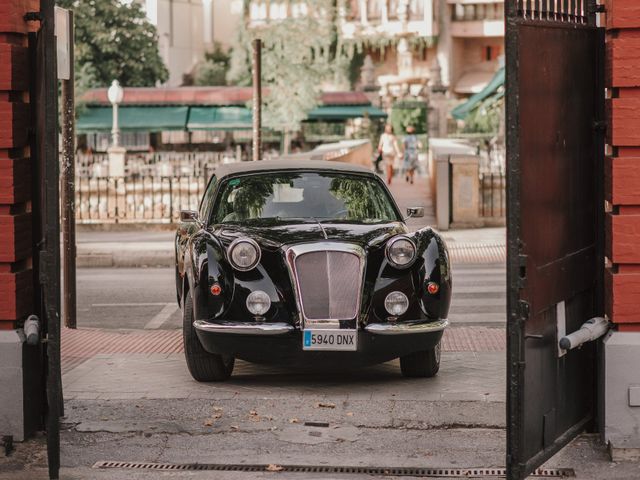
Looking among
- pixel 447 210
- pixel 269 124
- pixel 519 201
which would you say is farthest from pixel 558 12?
pixel 269 124

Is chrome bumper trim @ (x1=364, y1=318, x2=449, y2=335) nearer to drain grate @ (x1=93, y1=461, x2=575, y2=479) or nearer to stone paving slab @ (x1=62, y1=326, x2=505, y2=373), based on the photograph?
stone paving slab @ (x1=62, y1=326, x2=505, y2=373)

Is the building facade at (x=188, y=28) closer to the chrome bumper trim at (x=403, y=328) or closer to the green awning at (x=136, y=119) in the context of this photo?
the green awning at (x=136, y=119)

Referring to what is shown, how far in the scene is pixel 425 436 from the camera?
7996mm

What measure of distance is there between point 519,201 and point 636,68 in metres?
1.60

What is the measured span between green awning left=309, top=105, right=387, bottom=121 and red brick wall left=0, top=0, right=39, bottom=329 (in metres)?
52.1

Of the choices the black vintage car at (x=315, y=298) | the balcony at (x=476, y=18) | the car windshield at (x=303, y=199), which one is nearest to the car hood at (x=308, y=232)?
the black vintage car at (x=315, y=298)

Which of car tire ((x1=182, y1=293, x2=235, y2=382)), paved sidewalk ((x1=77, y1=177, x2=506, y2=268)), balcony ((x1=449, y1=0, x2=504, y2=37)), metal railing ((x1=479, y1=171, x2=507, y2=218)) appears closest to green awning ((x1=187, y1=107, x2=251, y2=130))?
balcony ((x1=449, y1=0, x2=504, y2=37))

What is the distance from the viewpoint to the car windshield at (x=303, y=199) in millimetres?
10367

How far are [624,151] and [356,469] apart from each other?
226 centimetres

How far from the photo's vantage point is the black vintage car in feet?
30.0

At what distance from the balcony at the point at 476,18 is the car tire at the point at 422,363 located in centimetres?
7447

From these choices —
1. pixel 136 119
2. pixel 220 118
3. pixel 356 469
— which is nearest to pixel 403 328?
pixel 356 469

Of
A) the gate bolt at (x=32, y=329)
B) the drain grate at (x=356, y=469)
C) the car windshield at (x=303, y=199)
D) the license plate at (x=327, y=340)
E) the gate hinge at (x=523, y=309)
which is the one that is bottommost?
the drain grate at (x=356, y=469)

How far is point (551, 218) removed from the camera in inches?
258
